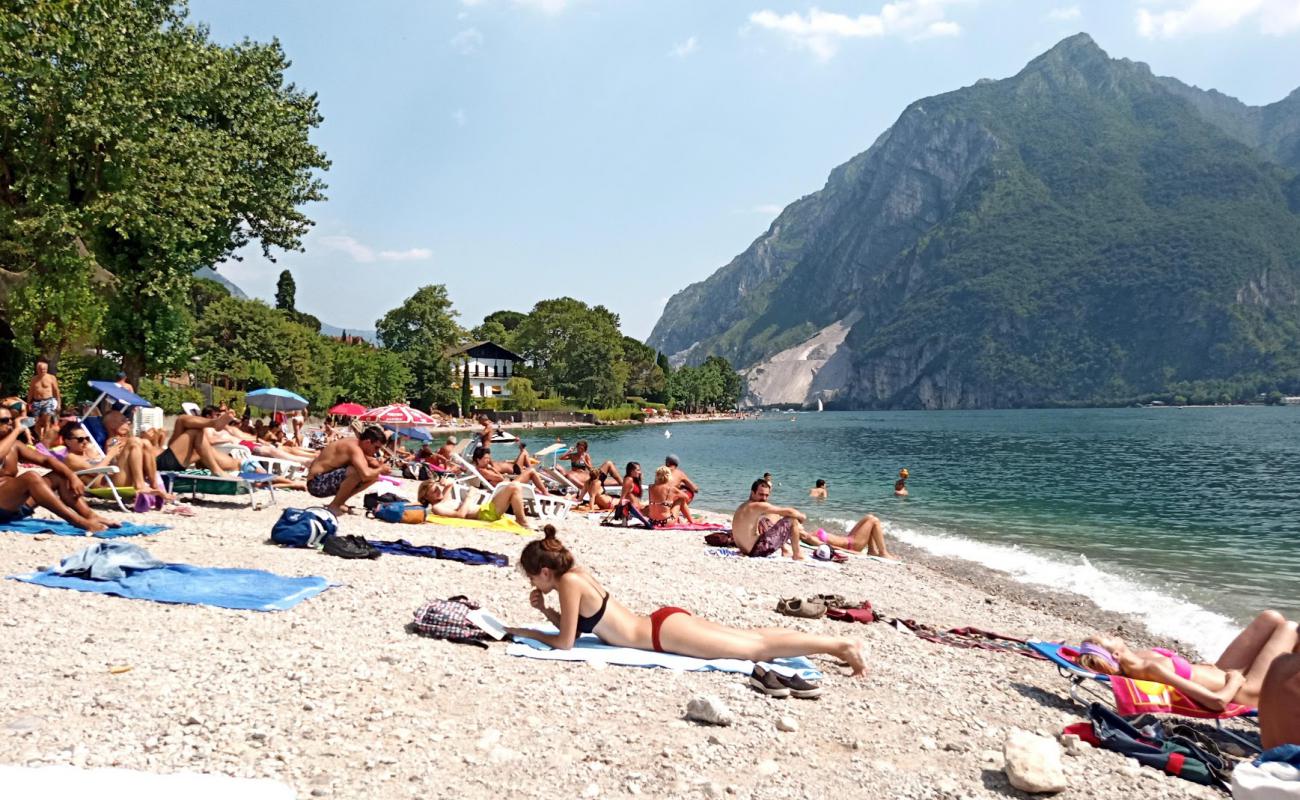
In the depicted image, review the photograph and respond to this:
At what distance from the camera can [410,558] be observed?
9273 millimetres

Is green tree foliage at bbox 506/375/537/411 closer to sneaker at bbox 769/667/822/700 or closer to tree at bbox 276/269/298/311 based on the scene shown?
tree at bbox 276/269/298/311

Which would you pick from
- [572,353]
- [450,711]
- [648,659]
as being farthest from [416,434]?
[572,353]

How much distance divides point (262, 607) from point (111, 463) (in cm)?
615

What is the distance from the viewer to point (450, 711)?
4879 mm

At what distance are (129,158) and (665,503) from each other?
14417 millimetres

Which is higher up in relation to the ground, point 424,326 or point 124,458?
point 424,326

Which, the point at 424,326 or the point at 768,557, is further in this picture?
the point at 424,326

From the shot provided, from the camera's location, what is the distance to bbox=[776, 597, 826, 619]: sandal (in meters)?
8.46

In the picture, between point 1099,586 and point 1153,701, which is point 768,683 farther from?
point 1099,586

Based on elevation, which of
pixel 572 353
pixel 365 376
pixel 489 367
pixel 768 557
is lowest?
pixel 768 557

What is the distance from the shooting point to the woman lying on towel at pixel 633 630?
6066 millimetres

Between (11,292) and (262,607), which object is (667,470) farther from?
(11,292)

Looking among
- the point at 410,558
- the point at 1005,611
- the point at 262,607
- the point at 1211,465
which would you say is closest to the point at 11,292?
the point at 410,558

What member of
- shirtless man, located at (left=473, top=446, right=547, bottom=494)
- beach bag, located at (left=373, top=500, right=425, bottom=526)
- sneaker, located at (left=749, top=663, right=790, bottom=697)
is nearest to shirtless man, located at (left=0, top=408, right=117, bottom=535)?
beach bag, located at (left=373, top=500, right=425, bottom=526)
